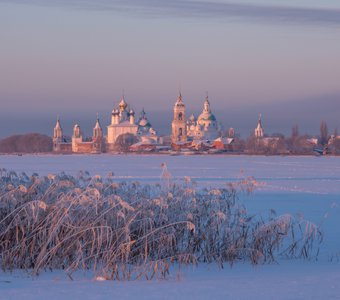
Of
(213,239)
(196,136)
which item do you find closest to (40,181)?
(213,239)

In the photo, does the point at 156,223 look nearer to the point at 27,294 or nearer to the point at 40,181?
the point at 40,181

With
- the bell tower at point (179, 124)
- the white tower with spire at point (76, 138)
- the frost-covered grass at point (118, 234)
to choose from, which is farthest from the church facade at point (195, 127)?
the frost-covered grass at point (118, 234)

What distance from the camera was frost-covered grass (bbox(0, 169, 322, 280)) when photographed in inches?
265

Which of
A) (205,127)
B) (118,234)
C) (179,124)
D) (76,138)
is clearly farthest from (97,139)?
(118,234)

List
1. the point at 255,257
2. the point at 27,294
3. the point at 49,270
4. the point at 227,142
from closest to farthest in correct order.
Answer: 1. the point at 27,294
2. the point at 49,270
3. the point at 255,257
4. the point at 227,142

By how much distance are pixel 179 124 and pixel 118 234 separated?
137490mm

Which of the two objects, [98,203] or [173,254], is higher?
[98,203]

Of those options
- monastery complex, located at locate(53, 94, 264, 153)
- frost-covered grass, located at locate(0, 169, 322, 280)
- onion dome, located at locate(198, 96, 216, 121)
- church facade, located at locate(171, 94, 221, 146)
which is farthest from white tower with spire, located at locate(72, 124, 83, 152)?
frost-covered grass, located at locate(0, 169, 322, 280)

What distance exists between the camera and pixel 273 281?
630cm

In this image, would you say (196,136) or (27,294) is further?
(196,136)

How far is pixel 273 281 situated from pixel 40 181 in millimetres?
2755

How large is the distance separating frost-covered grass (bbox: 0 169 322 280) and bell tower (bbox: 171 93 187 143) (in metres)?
136

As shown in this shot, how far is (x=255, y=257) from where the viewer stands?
23.8 ft

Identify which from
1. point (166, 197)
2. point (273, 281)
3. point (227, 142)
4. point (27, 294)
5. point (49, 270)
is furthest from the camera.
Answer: point (227, 142)
